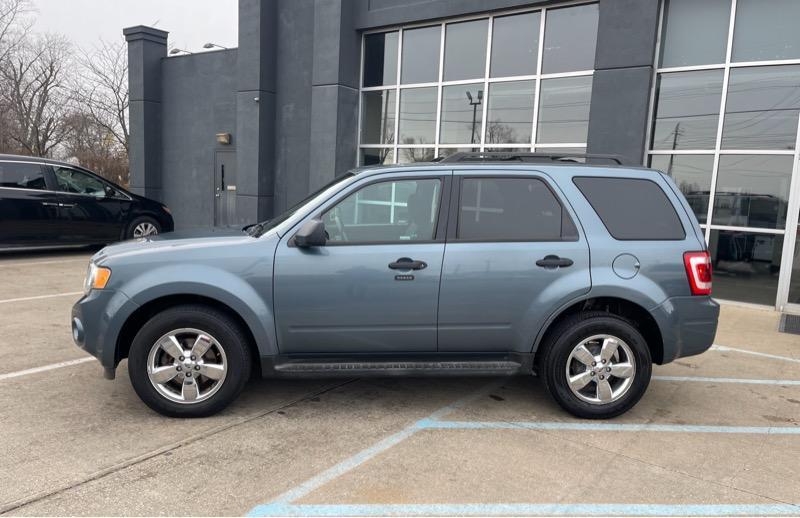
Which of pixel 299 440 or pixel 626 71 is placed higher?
pixel 626 71

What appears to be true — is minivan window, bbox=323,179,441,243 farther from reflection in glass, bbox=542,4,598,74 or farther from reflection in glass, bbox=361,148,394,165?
reflection in glass, bbox=361,148,394,165

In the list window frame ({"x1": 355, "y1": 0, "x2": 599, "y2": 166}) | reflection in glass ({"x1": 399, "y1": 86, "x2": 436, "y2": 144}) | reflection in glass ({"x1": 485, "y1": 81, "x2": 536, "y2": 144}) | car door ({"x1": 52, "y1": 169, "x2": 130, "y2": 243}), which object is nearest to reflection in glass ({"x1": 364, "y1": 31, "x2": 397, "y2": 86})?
window frame ({"x1": 355, "y1": 0, "x2": 599, "y2": 166})

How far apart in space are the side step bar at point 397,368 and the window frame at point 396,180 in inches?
33.9

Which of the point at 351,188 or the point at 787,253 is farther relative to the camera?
the point at 787,253

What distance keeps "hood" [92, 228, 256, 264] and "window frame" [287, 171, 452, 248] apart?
1.60ft

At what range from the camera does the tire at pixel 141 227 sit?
11.5 m

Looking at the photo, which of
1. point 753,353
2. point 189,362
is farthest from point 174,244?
point 753,353

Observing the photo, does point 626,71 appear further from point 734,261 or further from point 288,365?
point 288,365

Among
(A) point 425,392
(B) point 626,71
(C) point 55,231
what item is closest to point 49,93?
(C) point 55,231

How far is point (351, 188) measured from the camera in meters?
4.28

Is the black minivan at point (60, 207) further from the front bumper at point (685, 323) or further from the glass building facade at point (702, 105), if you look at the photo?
the front bumper at point (685, 323)

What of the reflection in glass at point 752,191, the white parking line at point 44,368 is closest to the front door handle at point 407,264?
the white parking line at point 44,368

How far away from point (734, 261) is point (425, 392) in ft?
20.3

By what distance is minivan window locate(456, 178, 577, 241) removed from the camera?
4.26 m
